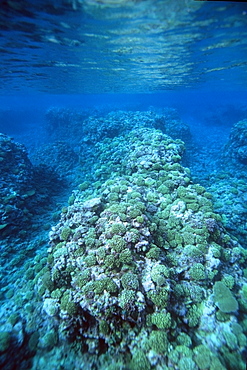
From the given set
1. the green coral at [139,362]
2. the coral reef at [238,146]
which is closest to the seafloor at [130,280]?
the green coral at [139,362]

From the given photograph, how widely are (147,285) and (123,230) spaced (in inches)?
76.1

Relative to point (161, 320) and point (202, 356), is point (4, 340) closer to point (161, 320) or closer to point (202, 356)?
point (161, 320)

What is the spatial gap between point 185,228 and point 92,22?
13224 millimetres

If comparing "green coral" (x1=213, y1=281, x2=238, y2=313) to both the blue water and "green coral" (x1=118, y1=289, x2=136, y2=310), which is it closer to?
the blue water

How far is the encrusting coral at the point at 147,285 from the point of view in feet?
16.4

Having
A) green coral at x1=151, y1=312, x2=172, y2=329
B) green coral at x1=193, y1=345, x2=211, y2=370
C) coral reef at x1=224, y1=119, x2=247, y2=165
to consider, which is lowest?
green coral at x1=193, y1=345, x2=211, y2=370

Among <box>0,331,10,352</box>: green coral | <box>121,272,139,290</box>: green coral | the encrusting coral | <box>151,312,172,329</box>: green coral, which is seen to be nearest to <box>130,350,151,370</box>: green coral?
the encrusting coral

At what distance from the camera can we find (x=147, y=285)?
18.1ft

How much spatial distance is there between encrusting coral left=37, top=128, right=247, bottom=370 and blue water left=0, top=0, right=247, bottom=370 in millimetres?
42

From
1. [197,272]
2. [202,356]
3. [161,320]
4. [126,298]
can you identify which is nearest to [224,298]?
[197,272]

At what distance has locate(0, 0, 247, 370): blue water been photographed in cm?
516

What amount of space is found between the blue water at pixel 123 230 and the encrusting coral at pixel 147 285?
0.14ft

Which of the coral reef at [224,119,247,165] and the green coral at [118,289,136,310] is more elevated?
the coral reef at [224,119,247,165]

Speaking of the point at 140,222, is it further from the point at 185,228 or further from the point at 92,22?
the point at 92,22
